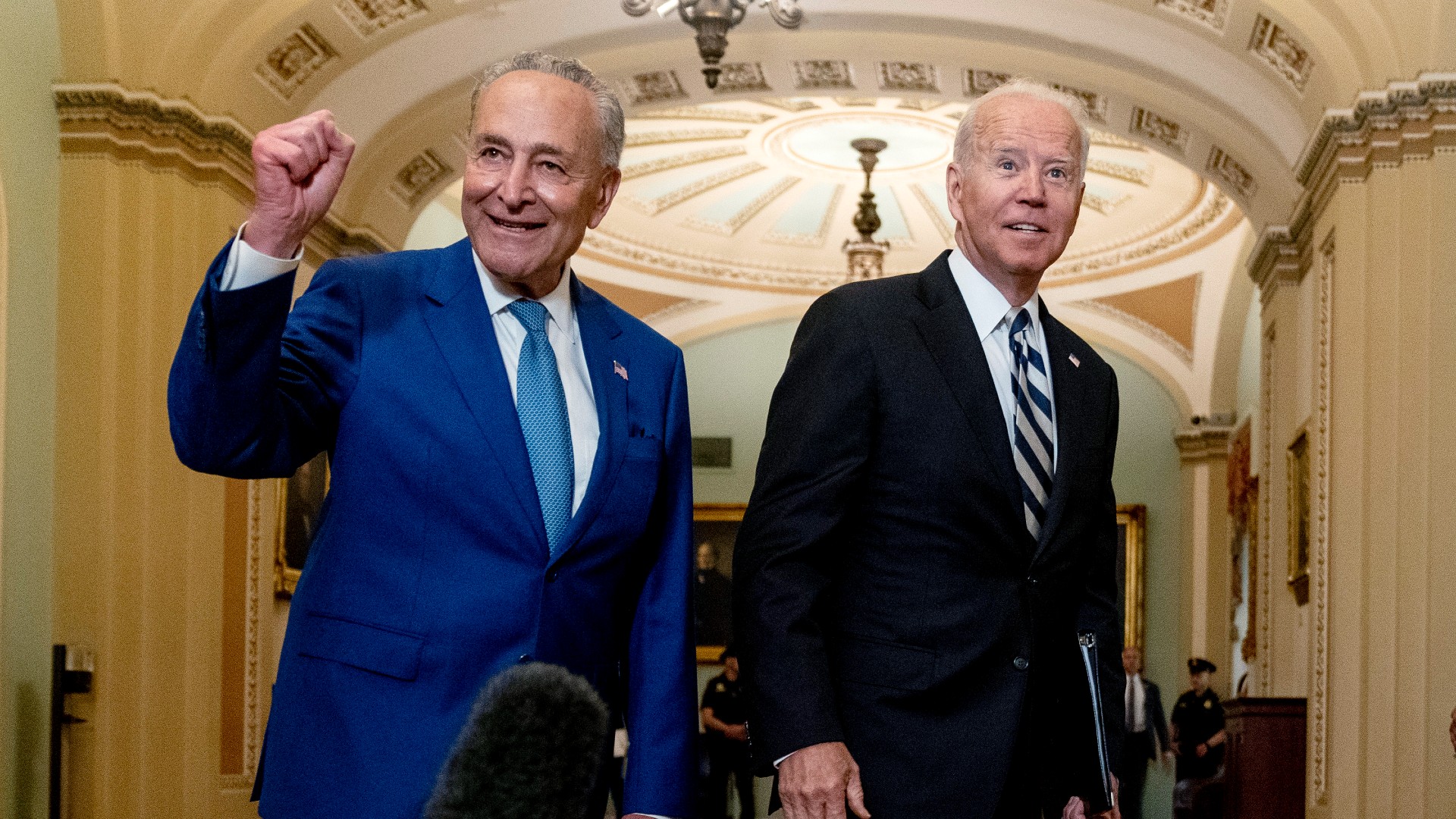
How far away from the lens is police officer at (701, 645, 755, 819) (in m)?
13.6

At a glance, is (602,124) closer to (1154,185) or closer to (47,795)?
(47,795)

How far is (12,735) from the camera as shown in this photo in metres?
8.00

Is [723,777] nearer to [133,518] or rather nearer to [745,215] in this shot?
[745,215]

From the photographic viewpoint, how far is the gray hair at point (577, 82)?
238 cm

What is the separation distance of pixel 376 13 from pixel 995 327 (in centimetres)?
811

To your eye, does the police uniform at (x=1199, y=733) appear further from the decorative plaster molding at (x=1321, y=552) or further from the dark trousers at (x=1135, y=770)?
the decorative plaster molding at (x=1321, y=552)

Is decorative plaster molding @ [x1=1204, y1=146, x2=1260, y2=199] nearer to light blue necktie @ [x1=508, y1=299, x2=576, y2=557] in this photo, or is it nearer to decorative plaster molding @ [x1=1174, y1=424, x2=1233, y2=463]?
decorative plaster molding @ [x1=1174, y1=424, x2=1233, y2=463]

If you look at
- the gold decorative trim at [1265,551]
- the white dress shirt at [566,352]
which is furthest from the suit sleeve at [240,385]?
the gold decorative trim at [1265,551]

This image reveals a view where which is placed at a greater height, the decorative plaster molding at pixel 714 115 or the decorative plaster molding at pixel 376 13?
the decorative plaster molding at pixel 714 115

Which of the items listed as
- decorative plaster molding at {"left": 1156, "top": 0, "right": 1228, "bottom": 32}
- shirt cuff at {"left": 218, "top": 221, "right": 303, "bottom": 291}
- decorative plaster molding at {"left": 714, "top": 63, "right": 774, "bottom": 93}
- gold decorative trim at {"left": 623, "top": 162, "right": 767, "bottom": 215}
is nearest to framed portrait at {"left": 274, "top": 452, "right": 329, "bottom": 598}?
decorative plaster molding at {"left": 714, "top": 63, "right": 774, "bottom": 93}

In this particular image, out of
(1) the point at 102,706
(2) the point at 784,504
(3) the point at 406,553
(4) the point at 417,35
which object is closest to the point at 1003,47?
(4) the point at 417,35

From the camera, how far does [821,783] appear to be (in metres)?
2.54

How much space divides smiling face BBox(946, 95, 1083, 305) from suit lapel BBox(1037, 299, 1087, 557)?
0.10 metres

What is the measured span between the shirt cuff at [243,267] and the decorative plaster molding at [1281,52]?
28.9ft
